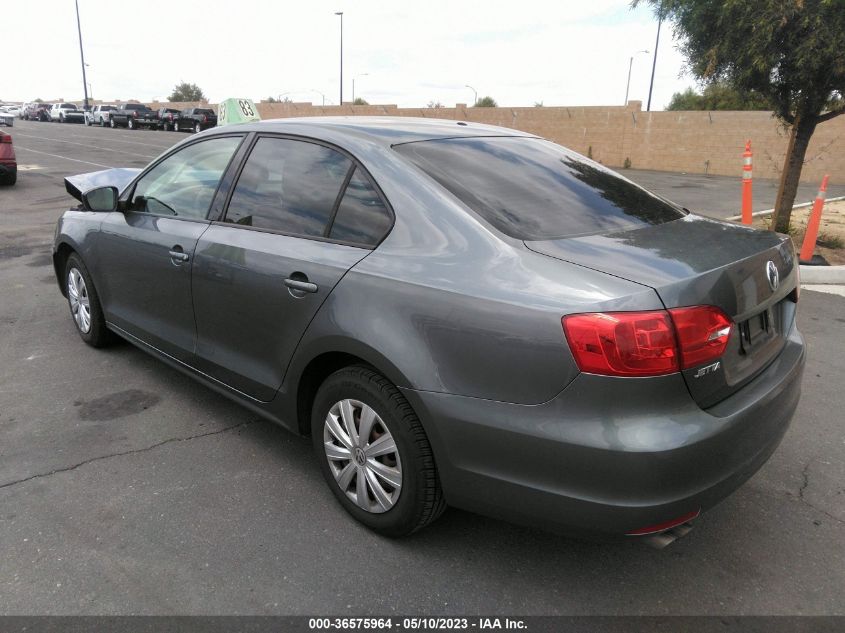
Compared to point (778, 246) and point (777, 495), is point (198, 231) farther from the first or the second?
point (777, 495)

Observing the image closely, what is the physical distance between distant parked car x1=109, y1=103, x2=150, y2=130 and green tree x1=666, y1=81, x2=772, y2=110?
1488 inches

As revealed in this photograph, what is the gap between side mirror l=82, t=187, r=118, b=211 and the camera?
165 inches

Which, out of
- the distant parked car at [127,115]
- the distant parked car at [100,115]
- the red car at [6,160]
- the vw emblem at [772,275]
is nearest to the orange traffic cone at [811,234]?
the vw emblem at [772,275]

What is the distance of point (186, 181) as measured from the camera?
12.3ft

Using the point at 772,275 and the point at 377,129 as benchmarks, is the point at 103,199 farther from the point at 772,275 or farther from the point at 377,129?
the point at 772,275

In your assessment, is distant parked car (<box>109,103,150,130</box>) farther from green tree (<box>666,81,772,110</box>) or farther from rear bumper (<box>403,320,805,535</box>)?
rear bumper (<box>403,320,805,535</box>)

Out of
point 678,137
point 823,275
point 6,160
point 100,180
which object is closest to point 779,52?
point 823,275

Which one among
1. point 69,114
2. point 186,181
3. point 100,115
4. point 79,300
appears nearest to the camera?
point 186,181

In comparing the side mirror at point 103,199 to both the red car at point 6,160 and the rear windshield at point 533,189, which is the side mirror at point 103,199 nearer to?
the rear windshield at point 533,189

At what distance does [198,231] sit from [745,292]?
103 inches

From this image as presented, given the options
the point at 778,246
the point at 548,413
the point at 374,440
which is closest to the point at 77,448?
the point at 374,440

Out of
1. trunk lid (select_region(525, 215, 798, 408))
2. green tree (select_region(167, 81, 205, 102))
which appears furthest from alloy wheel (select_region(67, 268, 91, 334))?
green tree (select_region(167, 81, 205, 102))

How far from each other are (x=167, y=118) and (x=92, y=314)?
4611cm

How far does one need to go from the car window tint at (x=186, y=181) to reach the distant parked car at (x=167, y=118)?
45.1 m
